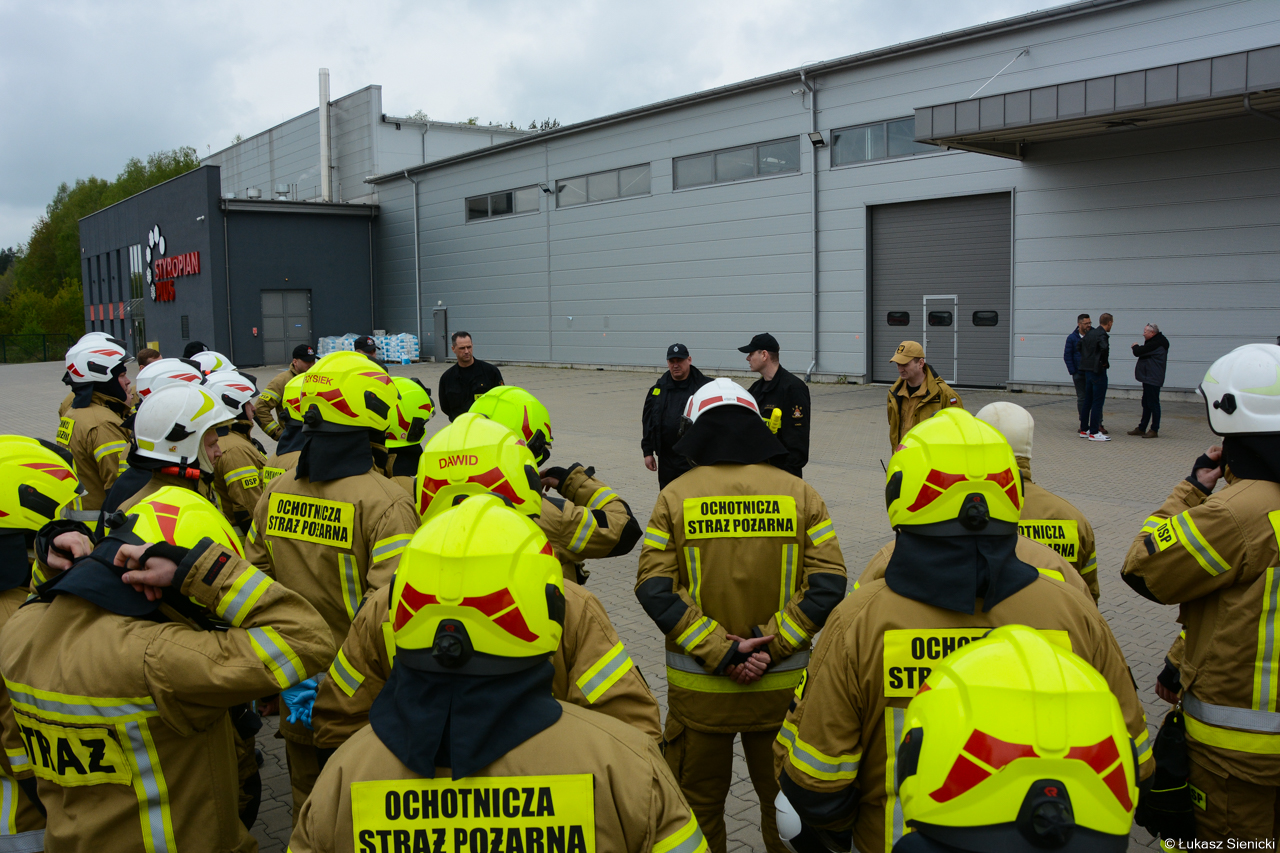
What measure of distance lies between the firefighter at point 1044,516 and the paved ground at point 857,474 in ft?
4.40

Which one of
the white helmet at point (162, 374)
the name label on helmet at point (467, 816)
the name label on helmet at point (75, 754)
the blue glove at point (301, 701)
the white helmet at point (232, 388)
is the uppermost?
the white helmet at point (162, 374)

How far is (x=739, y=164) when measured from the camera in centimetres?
2475

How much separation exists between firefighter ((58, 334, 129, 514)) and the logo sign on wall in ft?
105

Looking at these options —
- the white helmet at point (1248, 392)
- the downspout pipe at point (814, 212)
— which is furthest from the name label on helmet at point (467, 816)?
the downspout pipe at point (814, 212)

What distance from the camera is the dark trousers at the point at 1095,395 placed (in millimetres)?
14391

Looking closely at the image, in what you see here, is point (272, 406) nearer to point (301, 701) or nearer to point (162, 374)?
point (162, 374)

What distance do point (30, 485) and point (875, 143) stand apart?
70.2 feet

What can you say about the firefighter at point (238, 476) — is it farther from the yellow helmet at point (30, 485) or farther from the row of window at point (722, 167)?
the row of window at point (722, 167)

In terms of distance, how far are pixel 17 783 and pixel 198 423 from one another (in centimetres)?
161

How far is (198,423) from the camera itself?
3914 millimetres

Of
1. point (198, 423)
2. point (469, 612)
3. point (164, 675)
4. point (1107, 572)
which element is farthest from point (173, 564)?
point (1107, 572)

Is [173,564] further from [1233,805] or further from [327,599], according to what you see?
[1233,805]

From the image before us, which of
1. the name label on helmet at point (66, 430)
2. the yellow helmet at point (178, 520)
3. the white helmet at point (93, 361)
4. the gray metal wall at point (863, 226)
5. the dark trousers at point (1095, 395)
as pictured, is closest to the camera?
the yellow helmet at point (178, 520)

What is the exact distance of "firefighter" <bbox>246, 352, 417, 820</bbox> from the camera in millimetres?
3584
